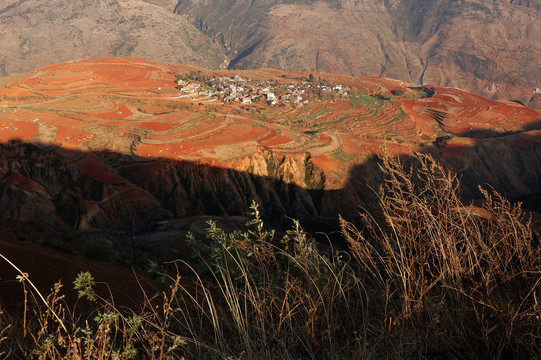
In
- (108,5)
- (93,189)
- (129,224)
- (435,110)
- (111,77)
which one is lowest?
(435,110)

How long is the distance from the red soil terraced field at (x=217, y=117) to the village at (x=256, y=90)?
2.67 feet

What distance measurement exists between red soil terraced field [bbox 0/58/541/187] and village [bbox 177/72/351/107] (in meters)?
0.81

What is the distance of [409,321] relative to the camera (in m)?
2.78

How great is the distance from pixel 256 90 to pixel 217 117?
30201 millimetres

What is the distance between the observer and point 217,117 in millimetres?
56469

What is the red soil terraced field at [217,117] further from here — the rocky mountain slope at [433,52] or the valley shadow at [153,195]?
the rocky mountain slope at [433,52]

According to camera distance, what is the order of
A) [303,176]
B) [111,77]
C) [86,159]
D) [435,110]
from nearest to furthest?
[86,159] < [303,176] < [111,77] < [435,110]

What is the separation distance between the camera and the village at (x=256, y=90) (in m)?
75.0

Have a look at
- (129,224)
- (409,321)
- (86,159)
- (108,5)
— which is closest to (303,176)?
(129,224)

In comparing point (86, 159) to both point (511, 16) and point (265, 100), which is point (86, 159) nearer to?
point (265, 100)

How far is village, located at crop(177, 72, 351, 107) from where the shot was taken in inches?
2953

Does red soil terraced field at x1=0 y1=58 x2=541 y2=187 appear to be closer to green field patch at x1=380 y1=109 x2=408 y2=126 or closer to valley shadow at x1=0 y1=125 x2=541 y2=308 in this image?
green field patch at x1=380 y1=109 x2=408 y2=126

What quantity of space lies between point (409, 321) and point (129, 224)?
114 feet

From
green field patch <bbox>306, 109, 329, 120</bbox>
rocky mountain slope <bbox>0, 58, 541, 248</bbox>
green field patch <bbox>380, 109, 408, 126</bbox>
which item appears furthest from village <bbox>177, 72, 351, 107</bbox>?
green field patch <bbox>380, 109, 408, 126</bbox>
